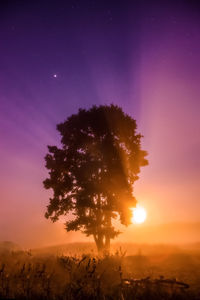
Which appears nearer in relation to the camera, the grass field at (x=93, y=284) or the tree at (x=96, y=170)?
the grass field at (x=93, y=284)

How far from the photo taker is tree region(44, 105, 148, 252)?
17.2 metres

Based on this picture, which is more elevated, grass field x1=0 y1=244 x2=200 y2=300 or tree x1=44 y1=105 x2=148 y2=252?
tree x1=44 y1=105 x2=148 y2=252

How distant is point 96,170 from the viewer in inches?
701

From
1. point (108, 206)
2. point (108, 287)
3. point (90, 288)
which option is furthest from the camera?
point (108, 206)

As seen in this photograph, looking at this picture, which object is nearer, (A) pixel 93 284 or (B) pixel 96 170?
(A) pixel 93 284

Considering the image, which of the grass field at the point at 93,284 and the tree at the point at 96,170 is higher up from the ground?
the tree at the point at 96,170

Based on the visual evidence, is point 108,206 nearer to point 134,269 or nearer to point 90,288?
point 134,269

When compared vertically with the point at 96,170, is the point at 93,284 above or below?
below

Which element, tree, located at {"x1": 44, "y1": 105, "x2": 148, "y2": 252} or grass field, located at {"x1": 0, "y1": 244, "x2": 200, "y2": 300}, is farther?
tree, located at {"x1": 44, "y1": 105, "x2": 148, "y2": 252}

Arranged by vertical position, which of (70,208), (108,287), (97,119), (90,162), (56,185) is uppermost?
(97,119)

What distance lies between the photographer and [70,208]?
17672 mm

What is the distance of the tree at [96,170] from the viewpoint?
1719cm

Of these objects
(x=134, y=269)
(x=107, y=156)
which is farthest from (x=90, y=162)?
(x=134, y=269)

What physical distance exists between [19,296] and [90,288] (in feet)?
6.66
